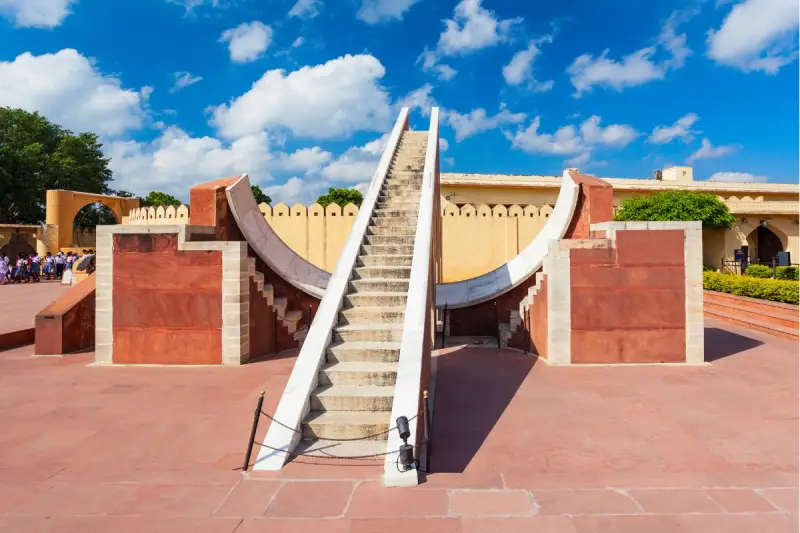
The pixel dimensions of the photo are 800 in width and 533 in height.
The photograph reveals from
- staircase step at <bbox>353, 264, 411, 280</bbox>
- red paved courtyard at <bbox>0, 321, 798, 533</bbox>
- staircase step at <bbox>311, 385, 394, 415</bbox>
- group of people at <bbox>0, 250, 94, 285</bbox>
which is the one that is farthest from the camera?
group of people at <bbox>0, 250, 94, 285</bbox>

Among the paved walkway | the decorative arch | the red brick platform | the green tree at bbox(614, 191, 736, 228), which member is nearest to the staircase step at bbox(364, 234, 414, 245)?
the red brick platform

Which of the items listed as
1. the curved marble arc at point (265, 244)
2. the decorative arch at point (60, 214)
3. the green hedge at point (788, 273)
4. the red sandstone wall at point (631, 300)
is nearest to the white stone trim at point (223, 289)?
the curved marble arc at point (265, 244)

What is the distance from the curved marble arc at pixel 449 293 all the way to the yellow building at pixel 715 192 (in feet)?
49.2

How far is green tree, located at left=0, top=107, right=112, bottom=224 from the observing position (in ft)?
94.1

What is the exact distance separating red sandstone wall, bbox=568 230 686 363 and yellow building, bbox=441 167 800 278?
1684cm

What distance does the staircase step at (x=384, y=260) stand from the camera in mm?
6020

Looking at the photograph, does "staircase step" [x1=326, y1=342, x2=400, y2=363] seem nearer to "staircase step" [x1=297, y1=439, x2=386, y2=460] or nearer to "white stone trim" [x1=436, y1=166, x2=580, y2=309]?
"staircase step" [x1=297, y1=439, x2=386, y2=460]

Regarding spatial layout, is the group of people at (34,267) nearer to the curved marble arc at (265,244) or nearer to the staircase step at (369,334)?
the curved marble arc at (265,244)

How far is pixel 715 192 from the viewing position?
104 ft

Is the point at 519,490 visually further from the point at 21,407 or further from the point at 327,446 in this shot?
the point at 21,407

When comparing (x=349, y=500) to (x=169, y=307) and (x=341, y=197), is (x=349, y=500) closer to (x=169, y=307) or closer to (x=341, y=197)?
(x=169, y=307)

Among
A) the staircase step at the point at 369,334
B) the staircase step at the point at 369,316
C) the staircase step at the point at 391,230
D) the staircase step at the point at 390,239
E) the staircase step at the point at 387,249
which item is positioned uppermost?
the staircase step at the point at 391,230

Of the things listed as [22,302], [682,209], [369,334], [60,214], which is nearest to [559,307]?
[369,334]

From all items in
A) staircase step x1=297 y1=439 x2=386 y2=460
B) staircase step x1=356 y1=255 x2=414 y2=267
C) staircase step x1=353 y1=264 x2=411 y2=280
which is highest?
staircase step x1=356 y1=255 x2=414 y2=267
